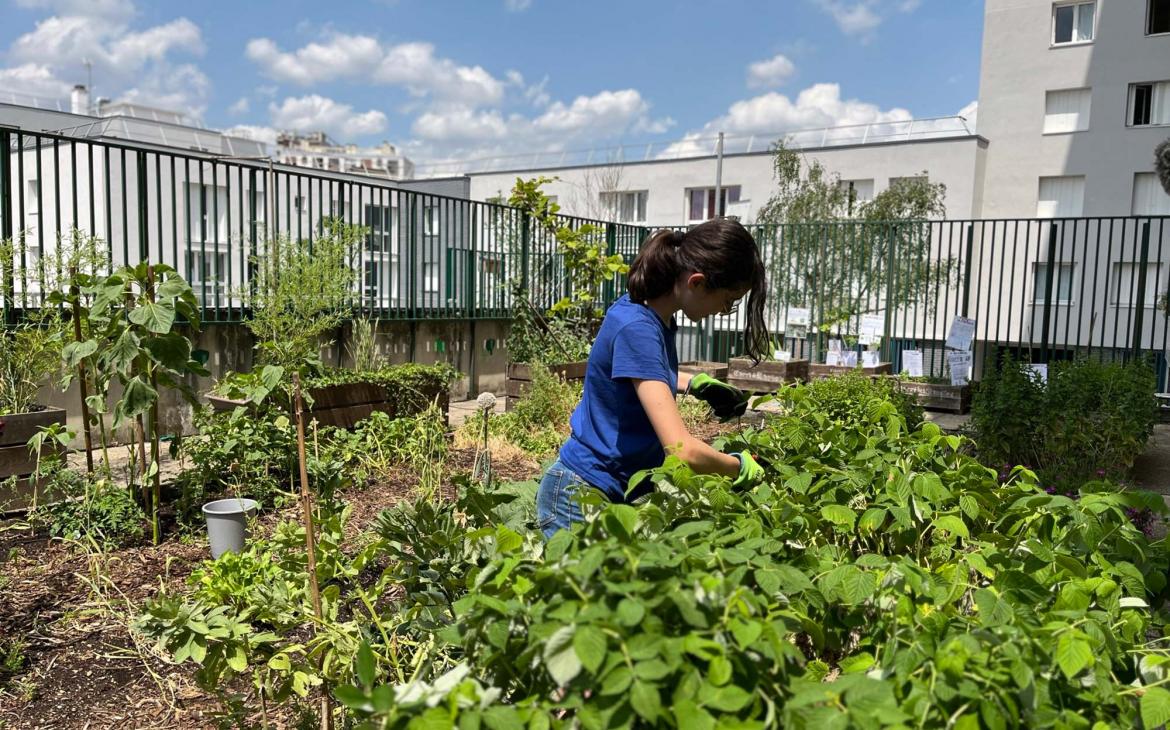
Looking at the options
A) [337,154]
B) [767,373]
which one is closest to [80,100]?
[337,154]

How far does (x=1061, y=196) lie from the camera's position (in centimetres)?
2727

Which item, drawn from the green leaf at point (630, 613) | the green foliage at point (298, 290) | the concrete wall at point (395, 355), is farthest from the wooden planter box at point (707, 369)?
the green leaf at point (630, 613)

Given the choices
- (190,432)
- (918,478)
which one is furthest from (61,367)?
(918,478)

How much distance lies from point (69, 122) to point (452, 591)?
36947 millimetres

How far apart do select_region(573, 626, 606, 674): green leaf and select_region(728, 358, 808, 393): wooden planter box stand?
1045 centimetres

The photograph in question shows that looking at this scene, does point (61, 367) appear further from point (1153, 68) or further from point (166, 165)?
point (1153, 68)

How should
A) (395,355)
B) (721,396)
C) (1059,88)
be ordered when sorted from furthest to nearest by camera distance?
(1059,88) < (395,355) < (721,396)

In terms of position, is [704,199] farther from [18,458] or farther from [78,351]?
[78,351]

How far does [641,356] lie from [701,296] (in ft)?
0.95

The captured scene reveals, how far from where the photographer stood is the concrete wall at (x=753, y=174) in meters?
27.1

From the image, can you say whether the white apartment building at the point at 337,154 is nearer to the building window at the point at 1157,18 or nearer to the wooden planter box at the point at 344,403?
the building window at the point at 1157,18

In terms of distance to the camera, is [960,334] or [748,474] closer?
[748,474]

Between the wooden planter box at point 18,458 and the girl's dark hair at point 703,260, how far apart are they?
3590mm

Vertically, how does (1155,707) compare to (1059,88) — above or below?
below
